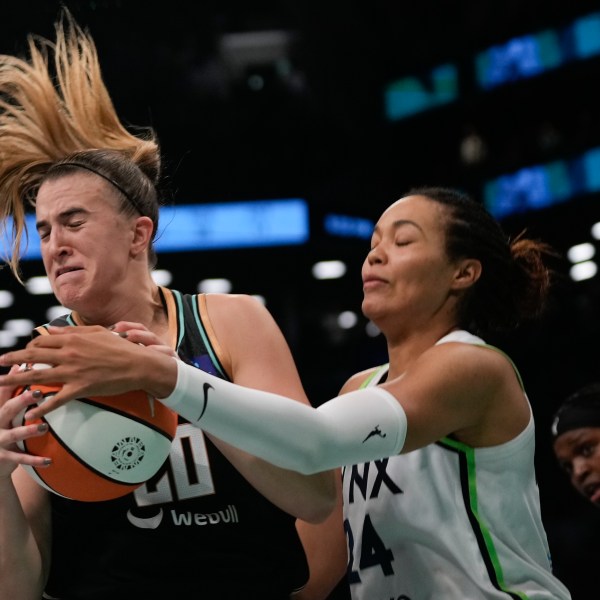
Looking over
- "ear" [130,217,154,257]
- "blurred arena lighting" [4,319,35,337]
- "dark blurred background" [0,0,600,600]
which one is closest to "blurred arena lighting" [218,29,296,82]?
"dark blurred background" [0,0,600,600]

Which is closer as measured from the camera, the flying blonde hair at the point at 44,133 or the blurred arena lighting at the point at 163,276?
the flying blonde hair at the point at 44,133

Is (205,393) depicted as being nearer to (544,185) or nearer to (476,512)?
(476,512)

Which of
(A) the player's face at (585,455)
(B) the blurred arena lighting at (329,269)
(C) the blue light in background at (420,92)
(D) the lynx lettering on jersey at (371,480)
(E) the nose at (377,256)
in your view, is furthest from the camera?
(B) the blurred arena lighting at (329,269)

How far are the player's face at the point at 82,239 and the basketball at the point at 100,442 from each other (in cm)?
44

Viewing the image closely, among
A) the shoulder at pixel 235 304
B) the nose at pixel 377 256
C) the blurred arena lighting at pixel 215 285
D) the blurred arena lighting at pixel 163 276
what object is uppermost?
the blurred arena lighting at pixel 163 276

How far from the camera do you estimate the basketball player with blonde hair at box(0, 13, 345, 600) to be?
8.52 ft

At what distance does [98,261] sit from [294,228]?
10.5m

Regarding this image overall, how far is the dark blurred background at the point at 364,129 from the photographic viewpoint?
1230 centimetres

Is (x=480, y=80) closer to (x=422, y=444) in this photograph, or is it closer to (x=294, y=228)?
(x=294, y=228)

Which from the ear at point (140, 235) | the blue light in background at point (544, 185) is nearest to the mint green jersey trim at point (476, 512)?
the ear at point (140, 235)

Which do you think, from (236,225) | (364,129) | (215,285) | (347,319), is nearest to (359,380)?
(236,225)

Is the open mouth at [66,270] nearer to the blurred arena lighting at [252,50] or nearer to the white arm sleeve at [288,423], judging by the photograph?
the white arm sleeve at [288,423]

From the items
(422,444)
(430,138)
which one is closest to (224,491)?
(422,444)

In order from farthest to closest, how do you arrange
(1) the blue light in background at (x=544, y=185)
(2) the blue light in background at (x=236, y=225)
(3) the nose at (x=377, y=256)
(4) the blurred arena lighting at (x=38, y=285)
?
(4) the blurred arena lighting at (x=38, y=285), (2) the blue light in background at (x=236, y=225), (1) the blue light in background at (x=544, y=185), (3) the nose at (x=377, y=256)
